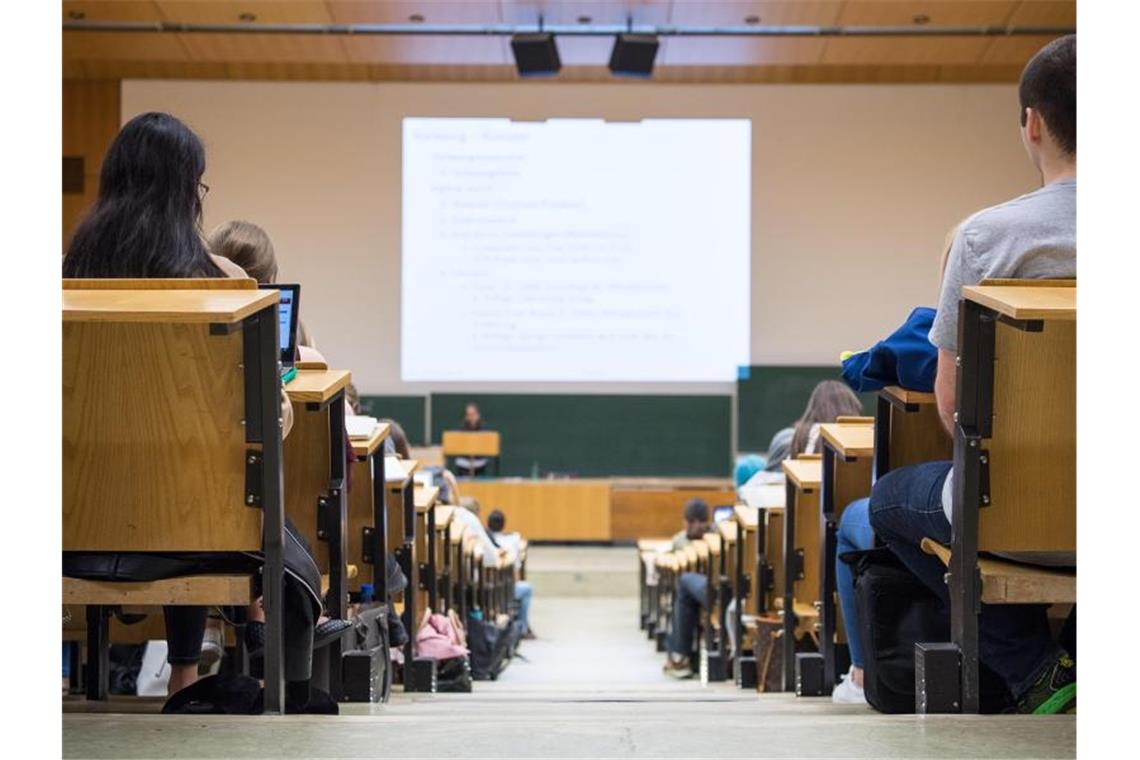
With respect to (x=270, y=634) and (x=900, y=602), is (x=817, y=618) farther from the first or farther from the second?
(x=270, y=634)

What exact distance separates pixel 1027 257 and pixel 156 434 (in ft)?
4.74

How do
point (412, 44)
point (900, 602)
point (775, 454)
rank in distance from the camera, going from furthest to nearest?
point (412, 44) < point (775, 454) < point (900, 602)

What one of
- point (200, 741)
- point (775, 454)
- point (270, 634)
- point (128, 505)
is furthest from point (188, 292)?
point (775, 454)

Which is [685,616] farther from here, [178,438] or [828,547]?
[178,438]

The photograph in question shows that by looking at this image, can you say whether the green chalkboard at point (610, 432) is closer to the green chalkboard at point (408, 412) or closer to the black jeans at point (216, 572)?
the green chalkboard at point (408, 412)

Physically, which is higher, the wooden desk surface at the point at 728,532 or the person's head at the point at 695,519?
the wooden desk surface at the point at 728,532

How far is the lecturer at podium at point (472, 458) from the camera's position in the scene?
526 inches

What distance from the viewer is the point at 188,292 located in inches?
92.7

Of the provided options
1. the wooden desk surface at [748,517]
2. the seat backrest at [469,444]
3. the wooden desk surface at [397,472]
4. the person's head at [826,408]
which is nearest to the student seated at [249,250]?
the wooden desk surface at [397,472]

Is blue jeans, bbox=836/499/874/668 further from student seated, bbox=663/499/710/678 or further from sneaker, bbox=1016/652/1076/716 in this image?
student seated, bbox=663/499/710/678

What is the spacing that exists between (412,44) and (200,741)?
37.2ft

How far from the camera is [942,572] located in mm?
2797

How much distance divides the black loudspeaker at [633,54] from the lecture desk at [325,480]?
824 cm

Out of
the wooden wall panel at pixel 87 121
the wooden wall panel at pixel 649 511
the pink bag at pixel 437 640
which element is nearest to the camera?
the pink bag at pixel 437 640
